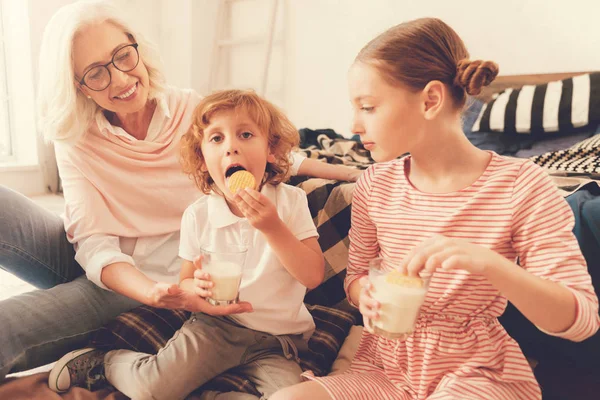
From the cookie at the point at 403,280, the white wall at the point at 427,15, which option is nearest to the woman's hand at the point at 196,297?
the cookie at the point at 403,280

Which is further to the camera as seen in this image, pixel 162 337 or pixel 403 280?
pixel 162 337

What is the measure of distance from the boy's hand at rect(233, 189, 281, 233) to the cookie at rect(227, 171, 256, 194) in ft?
0.14

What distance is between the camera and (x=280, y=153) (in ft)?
3.85

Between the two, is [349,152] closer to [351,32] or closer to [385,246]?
[385,246]

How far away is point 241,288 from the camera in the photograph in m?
1.05

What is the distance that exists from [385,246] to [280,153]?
0.38 metres

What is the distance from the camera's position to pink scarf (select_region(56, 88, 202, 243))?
1276 mm

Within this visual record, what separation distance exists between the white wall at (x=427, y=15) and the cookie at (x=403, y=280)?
236 centimetres

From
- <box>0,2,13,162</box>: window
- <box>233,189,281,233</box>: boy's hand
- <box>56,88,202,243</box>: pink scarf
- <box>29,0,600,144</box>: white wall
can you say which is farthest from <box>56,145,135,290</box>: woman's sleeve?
<box>0,2,13,162</box>: window

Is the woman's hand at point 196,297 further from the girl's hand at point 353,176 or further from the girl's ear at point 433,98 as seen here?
the girl's hand at point 353,176

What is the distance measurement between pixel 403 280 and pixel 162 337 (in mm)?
726

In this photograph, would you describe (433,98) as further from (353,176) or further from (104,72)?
(104,72)

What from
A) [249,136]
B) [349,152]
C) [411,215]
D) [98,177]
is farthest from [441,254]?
[349,152]

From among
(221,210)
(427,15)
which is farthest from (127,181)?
(427,15)
